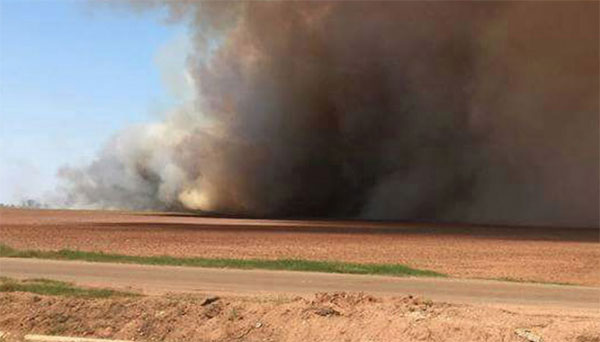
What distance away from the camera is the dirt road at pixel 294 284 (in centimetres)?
1500

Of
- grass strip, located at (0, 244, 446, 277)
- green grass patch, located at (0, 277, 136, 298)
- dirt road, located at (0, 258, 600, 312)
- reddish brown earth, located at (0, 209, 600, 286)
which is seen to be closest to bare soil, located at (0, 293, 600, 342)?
green grass patch, located at (0, 277, 136, 298)

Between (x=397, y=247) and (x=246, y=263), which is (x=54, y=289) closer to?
(x=246, y=263)

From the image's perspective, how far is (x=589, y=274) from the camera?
76.5 ft

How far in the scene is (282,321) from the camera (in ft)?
32.8

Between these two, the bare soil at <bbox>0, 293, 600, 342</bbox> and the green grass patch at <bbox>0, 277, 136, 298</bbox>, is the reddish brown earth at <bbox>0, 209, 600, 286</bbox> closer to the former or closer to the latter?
the green grass patch at <bbox>0, 277, 136, 298</bbox>

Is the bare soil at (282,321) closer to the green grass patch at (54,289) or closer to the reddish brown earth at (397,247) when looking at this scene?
the green grass patch at (54,289)

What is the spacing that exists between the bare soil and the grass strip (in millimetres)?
9229

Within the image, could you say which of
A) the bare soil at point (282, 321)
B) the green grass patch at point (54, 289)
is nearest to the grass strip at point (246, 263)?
the green grass patch at point (54, 289)

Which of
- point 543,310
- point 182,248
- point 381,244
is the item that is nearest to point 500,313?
point 543,310

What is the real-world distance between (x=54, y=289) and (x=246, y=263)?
342 inches

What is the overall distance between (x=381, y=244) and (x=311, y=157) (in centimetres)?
3698

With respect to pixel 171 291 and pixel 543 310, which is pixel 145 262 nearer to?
pixel 171 291

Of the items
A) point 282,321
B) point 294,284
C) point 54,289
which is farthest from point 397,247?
point 282,321

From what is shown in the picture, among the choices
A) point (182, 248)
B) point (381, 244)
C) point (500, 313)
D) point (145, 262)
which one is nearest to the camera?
point (500, 313)
